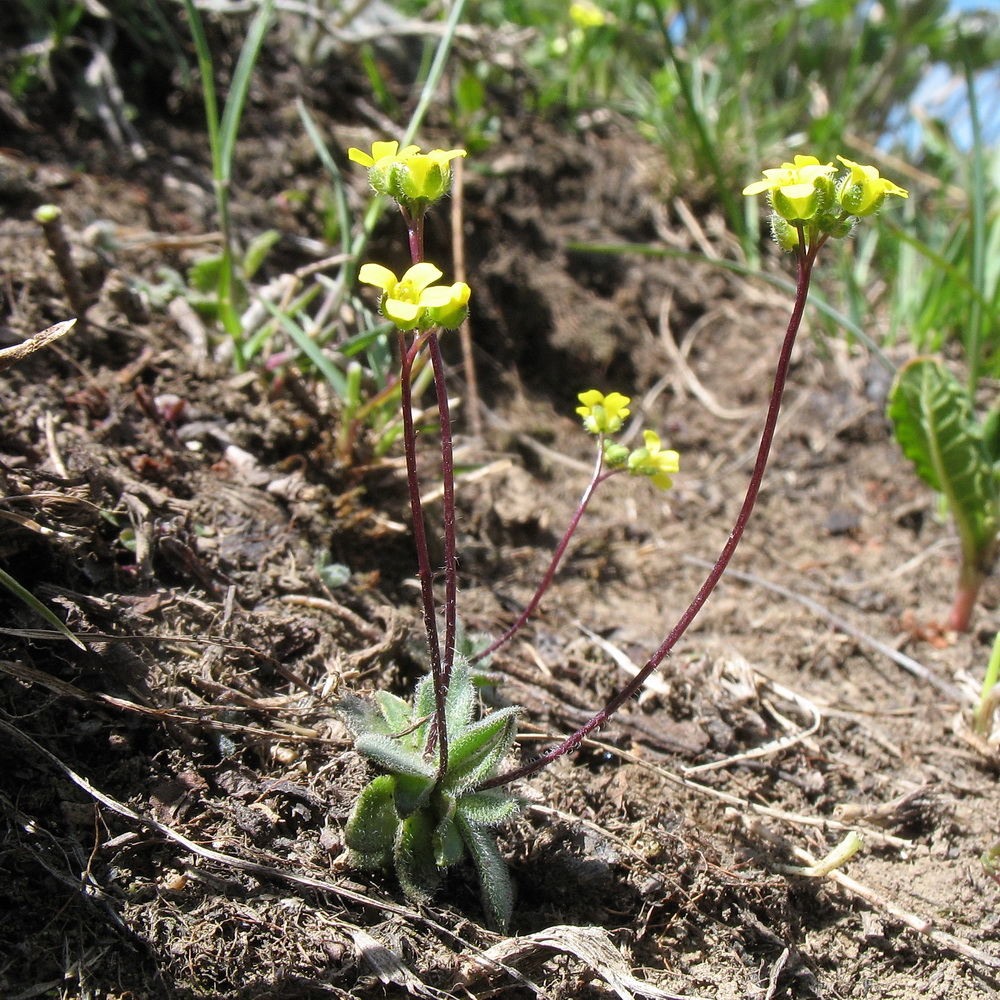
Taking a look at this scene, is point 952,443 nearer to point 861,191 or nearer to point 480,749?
point 861,191

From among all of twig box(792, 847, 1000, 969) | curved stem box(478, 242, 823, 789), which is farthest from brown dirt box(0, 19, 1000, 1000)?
curved stem box(478, 242, 823, 789)

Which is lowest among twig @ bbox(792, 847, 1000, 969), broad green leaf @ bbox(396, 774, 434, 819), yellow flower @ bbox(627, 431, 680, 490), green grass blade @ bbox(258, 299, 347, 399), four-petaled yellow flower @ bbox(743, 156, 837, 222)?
twig @ bbox(792, 847, 1000, 969)

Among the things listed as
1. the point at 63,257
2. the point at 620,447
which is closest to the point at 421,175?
the point at 620,447

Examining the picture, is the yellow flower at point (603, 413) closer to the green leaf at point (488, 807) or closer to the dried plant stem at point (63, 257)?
the green leaf at point (488, 807)

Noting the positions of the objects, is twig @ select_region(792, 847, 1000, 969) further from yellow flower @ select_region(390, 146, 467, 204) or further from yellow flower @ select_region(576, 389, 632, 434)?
yellow flower @ select_region(390, 146, 467, 204)

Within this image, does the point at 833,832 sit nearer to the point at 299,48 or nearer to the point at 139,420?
the point at 139,420

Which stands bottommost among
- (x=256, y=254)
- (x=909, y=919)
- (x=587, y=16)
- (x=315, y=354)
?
(x=909, y=919)
